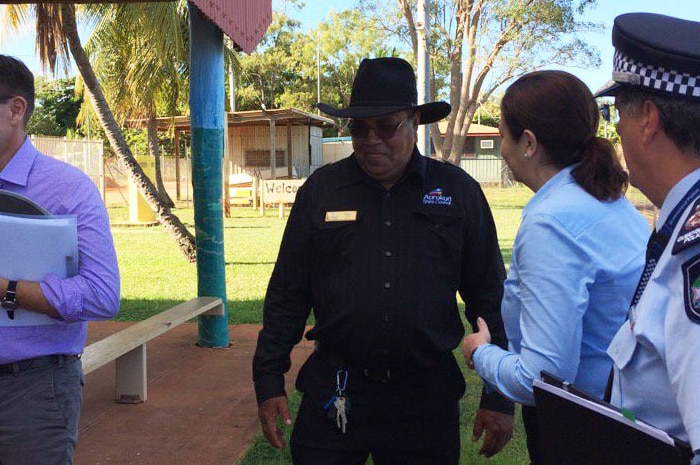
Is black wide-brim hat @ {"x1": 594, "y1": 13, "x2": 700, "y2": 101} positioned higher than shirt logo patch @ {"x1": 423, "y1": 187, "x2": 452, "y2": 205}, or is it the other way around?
black wide-brim hat @ {"x1": 594, "y1": 13, "x2": 700, "y2": 101}

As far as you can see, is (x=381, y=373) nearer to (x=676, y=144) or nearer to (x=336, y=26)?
(x=676, y=144)

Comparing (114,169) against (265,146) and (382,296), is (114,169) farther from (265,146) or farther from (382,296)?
(382,296)

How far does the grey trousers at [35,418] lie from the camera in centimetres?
225

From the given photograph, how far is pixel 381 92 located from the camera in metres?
2.80

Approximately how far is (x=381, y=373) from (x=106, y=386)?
13.3 feet

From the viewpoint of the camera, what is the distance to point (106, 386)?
5.98 meters

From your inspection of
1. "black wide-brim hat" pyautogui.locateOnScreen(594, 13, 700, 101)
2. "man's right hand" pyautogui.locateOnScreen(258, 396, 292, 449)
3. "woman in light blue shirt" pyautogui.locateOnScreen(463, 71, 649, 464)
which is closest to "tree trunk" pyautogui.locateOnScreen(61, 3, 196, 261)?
"man's right hand" pyautogui.locateOnScreen(258, 396, 292, 449)

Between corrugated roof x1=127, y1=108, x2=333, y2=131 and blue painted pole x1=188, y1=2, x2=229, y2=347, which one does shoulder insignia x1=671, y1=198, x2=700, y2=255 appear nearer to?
blue painted pole x1=188, y1=2, x2=229, y2=347

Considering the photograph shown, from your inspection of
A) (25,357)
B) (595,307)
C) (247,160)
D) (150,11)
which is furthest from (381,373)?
(247,160)

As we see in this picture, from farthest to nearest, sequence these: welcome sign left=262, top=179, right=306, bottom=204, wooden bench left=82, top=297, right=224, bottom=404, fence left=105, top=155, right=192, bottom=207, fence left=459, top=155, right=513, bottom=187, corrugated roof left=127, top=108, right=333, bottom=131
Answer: fence left=459, top=155, right=513, bottom=187, fence left=105, top=155, right=192, bottom=207, corrugated roof left=127, top=108, right=333, bottom=131, welcome sign left=262, top=179, right=306, bottom=204, wooden bench left=82, top=297, right=224, bottom=404

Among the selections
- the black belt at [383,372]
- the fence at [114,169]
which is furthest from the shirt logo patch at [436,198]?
the fence at [114,169]

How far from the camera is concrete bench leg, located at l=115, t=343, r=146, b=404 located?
5.45 metres

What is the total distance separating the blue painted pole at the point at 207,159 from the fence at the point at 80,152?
55.6ft

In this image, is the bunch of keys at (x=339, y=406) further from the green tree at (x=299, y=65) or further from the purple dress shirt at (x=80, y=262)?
the green tree at (x=299, y=65)
